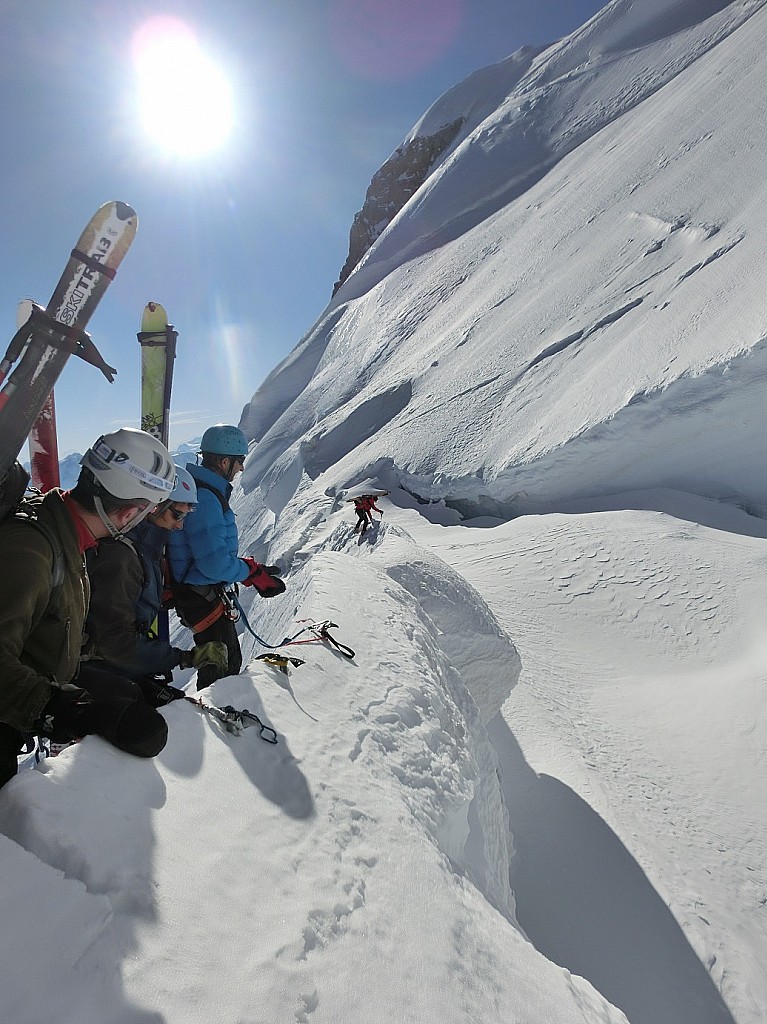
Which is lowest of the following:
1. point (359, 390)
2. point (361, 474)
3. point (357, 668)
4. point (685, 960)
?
point (685, 960)

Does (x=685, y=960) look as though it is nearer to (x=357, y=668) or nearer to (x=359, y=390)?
(x=357, y=668)

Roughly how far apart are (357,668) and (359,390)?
730 inches

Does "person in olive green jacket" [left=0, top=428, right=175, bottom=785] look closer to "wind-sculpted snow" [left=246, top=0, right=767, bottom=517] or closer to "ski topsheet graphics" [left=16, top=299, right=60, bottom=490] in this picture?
"ski topsheet graphics" [left=16, top=299, right=60, bottom=490]

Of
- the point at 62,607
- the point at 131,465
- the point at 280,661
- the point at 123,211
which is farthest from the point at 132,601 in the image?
the point at 123,211

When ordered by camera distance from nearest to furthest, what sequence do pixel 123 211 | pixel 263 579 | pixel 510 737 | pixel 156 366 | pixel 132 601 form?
pixel 132 601 → pixel 263 579 → pixel 510 737 → pixel 123 211 → pixel 156 366

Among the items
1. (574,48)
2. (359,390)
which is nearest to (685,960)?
(359,390)

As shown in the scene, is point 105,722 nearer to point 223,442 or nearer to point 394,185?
point 223,442

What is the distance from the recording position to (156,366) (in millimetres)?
6719

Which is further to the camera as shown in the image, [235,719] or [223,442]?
[223,442]

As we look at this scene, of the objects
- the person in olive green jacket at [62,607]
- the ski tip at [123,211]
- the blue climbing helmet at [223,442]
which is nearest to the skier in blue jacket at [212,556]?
the blue climbing helmet at [223,442]

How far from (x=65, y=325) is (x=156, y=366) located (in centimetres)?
135

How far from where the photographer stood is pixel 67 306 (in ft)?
18.2

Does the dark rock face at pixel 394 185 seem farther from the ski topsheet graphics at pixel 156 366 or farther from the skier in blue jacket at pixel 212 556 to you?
the skier in blue jacket at pixel 212 556

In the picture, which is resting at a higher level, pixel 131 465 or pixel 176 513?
pixel 131 465
